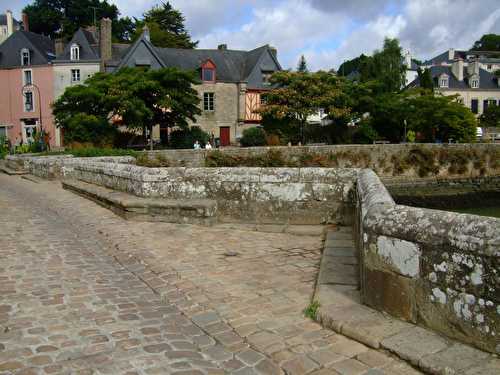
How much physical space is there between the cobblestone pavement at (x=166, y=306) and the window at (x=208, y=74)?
3480 centimetres

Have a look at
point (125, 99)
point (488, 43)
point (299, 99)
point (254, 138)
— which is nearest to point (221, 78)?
point (254, 138)

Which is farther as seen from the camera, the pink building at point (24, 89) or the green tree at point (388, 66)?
the green tree at point (388, 66)

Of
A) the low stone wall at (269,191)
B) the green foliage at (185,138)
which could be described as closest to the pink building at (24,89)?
the green foliage at (185,138)

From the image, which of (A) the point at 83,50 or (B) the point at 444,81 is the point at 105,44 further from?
(B) the point at 444,81

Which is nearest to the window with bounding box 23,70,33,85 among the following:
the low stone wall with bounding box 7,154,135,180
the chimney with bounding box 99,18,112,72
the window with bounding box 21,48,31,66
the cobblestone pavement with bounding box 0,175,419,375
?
the window with bounding box 21,48,31,66

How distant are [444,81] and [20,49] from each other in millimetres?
43900

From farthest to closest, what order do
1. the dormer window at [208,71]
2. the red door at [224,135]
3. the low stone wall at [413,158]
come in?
the red door at [224,135] → the dormer window at [208,71] → the low stone wall at [413,158]

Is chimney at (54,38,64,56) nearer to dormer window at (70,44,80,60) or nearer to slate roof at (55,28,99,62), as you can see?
slate roof at (55,28,99,62)

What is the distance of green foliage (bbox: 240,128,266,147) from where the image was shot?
112 feet

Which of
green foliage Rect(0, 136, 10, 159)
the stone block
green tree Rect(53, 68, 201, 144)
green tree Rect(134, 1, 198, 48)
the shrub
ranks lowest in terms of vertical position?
the stone block

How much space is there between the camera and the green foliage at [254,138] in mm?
34156

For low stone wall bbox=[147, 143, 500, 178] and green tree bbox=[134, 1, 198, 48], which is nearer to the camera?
low stone wall bbox=[147, 143, 500, 178]

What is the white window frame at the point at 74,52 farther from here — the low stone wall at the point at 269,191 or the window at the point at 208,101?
the low stone wall at the point at 269,191

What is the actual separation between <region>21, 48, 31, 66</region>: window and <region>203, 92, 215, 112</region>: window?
15890 millimetres
